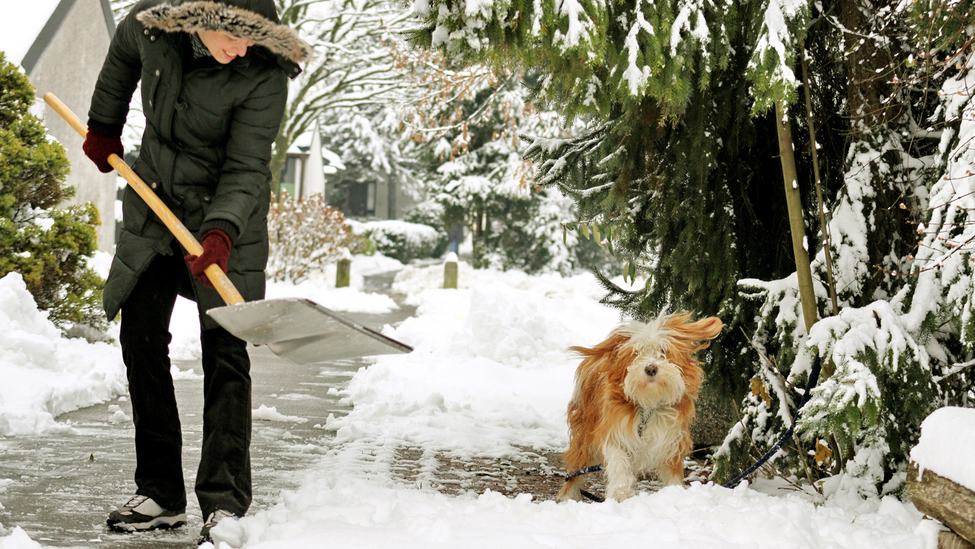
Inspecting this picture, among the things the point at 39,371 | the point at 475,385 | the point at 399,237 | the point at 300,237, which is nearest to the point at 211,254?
the point at 39,371

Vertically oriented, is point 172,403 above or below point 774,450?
above

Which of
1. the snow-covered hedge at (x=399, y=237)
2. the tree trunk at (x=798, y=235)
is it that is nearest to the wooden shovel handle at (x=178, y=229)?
the tree trunk at (x=798, y=235)

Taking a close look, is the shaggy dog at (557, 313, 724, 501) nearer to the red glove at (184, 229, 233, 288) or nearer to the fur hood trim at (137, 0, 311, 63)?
the red glove at (184, 229, 233, 288)

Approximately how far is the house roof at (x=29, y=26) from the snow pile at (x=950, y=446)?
1189cm

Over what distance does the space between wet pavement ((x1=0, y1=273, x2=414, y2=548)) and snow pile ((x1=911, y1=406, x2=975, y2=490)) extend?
262 cm

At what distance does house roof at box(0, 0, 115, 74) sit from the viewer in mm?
11492

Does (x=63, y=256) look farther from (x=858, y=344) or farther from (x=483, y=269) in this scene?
(x=483, y=269)

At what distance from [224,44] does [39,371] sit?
3862mm

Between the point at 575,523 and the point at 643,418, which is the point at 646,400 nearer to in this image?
the point at 643,418

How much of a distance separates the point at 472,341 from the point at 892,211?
6077mm

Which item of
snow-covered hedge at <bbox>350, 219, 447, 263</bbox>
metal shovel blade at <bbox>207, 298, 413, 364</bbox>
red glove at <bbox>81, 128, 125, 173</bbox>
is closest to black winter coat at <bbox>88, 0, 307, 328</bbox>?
red glove at <bbox>81, 128, 125, 173</bbox>

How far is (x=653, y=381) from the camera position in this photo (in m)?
3.54

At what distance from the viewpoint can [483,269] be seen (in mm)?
→ 27016

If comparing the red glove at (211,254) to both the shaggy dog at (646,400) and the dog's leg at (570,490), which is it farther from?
the dog's leg at (570,490)
